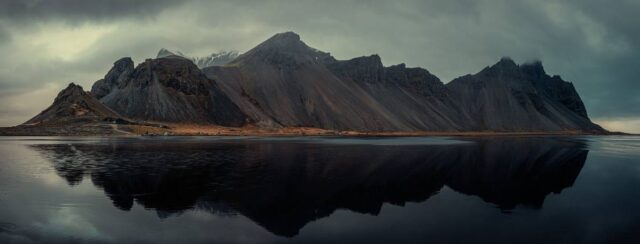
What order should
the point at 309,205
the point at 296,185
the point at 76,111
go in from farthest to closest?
the point at 76,111, the point at 296,185, the point at 309,205

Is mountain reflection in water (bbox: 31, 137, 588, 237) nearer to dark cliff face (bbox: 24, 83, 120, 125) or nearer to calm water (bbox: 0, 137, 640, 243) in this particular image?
calm water (bbox: 0, 137, 640, 243)

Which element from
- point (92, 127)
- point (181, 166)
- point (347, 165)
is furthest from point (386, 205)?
point (92, 127)

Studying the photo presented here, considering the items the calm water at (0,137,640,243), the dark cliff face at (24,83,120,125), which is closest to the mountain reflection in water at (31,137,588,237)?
the calm water at (0,137,640,243)

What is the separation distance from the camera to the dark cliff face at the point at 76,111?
175125 millimetres

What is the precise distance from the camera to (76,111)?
603 ft

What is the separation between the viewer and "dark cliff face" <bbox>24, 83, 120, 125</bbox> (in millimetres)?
175125

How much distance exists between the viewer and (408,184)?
115 ft

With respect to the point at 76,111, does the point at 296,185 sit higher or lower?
lower

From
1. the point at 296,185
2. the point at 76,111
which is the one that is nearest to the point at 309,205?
the point at 296,185

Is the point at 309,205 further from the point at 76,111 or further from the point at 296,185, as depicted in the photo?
the point at 76,111

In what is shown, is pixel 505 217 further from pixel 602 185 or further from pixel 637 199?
pixel 602 185

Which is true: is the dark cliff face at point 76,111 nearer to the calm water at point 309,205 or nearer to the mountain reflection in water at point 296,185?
the mountain reflection in water at point 296,185

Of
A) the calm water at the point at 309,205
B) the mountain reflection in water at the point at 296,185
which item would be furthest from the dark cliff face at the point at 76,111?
the calm water at the point at 309,205

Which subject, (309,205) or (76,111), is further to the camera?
(76,111)
